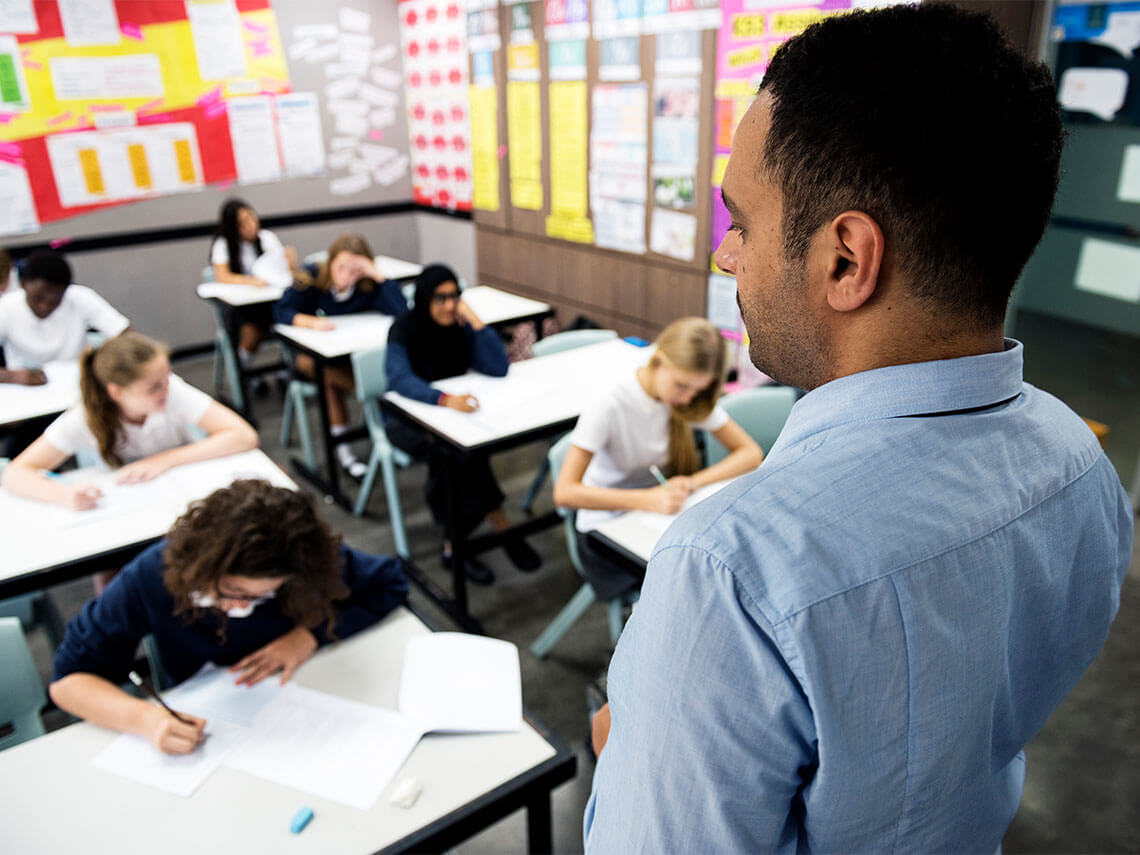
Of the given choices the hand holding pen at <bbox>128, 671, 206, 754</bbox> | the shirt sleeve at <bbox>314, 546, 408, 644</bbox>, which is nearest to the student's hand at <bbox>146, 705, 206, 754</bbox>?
the hand holding pen at <bbox>128, 671, 206, 754</bbox>

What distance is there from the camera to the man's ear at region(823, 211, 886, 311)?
0.56 m

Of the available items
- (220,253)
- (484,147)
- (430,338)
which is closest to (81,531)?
(430,338)

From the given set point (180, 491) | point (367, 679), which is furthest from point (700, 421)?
point (180, 491)

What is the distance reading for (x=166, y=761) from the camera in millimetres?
1356

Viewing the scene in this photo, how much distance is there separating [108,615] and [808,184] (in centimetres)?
151

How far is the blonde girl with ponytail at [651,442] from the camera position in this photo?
2203mm

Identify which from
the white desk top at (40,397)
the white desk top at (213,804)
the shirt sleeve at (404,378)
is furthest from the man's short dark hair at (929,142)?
the white desk top at (40,397)

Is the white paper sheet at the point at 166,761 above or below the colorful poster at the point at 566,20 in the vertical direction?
below

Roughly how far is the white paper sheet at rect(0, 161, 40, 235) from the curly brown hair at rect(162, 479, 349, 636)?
4.59m

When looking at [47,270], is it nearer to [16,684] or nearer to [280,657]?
[16,684]

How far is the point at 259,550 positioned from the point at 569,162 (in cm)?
380

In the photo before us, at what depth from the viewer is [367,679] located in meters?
1.56

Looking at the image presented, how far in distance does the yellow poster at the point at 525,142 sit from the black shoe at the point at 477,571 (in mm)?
2712

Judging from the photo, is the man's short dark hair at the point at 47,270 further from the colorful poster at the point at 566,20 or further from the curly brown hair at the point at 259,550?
the colorful poster at the point at 566,20
